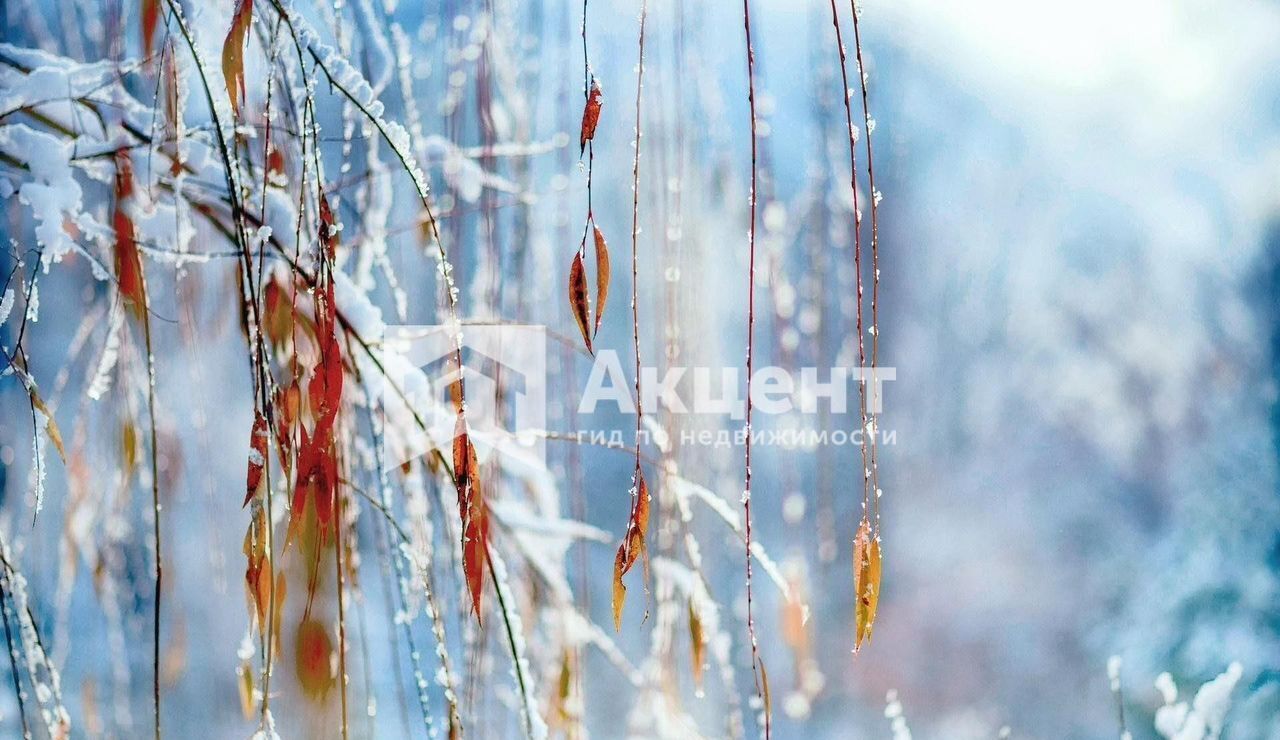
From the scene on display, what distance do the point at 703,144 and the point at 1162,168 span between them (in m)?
0.99

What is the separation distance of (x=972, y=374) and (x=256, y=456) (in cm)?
176

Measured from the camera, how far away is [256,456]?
309mm

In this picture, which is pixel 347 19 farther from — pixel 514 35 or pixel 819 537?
pixel 819 537

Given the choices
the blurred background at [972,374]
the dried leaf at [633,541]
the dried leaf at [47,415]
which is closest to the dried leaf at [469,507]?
the dried leaf at [633,541]

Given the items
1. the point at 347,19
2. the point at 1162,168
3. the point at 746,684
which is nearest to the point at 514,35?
the point at 347,19

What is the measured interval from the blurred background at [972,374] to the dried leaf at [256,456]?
42.1 inches

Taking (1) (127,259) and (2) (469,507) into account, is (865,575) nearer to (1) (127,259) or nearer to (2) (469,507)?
(2) (469,507)

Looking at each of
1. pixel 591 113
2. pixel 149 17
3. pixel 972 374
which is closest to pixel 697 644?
pixel 591 113

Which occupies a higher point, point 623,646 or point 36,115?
point 36,115

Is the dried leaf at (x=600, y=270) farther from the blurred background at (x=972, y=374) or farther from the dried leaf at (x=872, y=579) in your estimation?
the blurred background at (x=972, y=374)

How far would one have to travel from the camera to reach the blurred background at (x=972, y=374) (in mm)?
1539

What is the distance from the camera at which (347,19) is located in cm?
70

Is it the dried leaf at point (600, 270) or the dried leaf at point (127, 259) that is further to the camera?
the dried leaf at point (127, 259)

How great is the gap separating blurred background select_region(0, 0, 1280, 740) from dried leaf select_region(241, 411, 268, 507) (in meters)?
1.07
